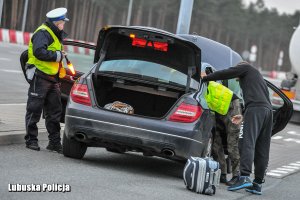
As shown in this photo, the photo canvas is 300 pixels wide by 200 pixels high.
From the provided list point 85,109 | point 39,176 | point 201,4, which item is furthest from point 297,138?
point 201,4

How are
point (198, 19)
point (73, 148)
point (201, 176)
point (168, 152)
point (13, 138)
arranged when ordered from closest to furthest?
point (201, 176) → point (168, 152) → point (73, 148) → point (13, 138) → point (198, 19)

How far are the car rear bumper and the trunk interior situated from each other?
0.71 metres

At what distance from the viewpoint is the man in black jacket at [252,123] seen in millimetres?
10961

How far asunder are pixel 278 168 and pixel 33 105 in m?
4.60

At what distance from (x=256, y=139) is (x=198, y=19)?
372 feet

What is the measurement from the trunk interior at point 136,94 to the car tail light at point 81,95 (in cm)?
34

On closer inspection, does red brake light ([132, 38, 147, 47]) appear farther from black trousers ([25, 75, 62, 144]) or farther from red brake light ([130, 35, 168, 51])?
black trousers ([25, 75, 62, 144])

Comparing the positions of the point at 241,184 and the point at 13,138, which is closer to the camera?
the point at 241,184

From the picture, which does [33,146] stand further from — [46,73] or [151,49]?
[151,49]

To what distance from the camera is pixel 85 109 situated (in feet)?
35.9

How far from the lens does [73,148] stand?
452 inches

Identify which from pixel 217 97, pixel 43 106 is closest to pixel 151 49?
pixel 217 97

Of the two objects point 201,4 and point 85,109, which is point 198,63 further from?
point 201,4

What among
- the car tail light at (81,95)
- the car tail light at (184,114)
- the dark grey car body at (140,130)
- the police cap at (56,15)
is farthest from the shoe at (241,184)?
the police cap at (56,15)
